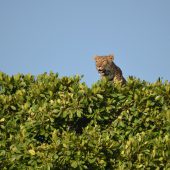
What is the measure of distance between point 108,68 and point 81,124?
5.17 m

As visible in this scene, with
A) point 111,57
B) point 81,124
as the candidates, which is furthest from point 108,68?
point 81,124

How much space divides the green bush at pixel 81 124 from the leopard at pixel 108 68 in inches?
155

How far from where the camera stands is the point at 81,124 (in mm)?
15234

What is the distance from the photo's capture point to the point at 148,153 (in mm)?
14227

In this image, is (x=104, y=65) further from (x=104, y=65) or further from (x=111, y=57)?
(x=111, y=57)

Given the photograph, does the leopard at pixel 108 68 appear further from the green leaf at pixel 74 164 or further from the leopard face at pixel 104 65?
the green leaf at pixel 74 164

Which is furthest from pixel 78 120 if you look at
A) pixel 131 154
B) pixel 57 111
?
pixel 131 154

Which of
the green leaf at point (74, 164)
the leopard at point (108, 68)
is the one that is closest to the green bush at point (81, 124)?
the green leaf at point (74, 164)

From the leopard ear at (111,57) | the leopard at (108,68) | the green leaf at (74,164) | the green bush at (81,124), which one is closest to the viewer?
the green leaf at (74,164)

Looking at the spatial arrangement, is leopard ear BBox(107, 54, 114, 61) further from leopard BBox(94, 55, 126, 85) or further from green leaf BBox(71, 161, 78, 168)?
green leaf BBox(71, 161, 78, 168)

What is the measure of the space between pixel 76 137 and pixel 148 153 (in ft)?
6.55

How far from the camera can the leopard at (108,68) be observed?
19953 millimetres

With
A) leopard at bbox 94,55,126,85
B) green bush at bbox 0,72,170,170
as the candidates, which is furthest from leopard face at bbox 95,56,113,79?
green bush at bbox 0,72,170,170

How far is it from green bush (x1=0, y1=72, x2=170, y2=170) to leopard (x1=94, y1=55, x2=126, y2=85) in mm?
3937
